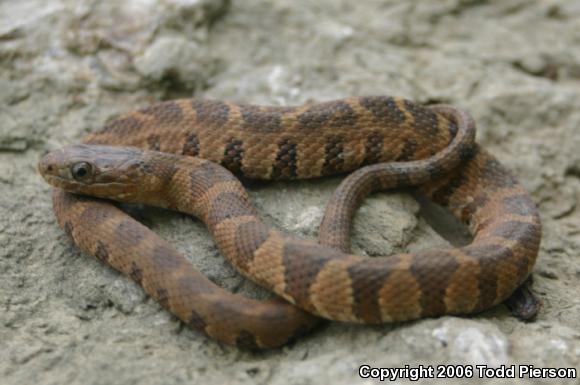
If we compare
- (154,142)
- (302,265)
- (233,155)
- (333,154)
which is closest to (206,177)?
(233,155)

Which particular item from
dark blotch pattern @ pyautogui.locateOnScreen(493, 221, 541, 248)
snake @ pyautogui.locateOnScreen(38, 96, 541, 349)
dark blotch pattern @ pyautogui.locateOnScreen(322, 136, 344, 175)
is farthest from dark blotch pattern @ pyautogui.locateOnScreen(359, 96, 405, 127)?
dark blotch pattern @ pyautogui.locateOnScreen(493, 221, 541, 248)

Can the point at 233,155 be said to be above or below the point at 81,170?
below

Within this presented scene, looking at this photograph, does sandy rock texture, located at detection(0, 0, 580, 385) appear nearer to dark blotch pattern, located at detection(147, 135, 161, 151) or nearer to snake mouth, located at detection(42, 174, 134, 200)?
snake mouth, located at detection(42, 174, 134, 200)

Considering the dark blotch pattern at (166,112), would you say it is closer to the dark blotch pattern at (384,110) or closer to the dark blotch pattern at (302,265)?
the dark blotch pattern at (384,110)

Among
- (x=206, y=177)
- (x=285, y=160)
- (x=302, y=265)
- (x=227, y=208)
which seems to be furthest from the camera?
(x=285, y=160)

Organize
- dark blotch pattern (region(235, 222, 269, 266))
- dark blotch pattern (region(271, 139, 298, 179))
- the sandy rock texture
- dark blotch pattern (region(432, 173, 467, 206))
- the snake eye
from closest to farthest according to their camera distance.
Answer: the sandy rock texture, dark blotch pattern (region(235, 222, 269, 266)), the snake eye, dark blotch pattern (region(271, 139, 298, 179)), dark blotch pattern (region(432, 173, 467, 206))

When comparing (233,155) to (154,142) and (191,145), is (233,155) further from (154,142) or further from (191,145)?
(154,142)

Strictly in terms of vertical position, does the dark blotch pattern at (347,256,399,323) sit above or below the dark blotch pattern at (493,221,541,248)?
above

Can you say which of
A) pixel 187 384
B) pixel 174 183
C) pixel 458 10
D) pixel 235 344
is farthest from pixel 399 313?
pixel 458 10
